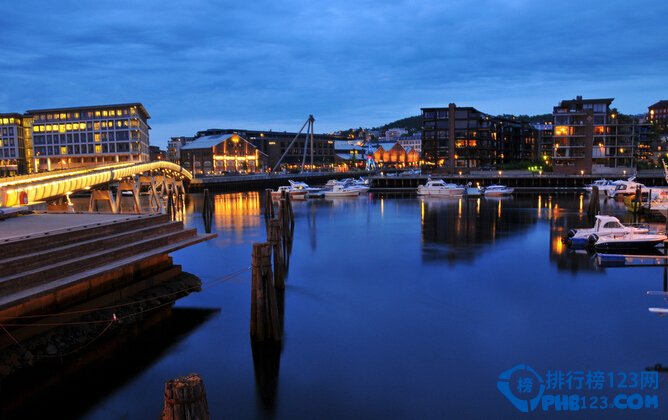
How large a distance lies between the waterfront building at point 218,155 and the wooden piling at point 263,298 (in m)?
117

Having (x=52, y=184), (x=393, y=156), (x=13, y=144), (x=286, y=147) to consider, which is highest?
(x=13, y=144)

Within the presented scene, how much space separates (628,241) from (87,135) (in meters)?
119

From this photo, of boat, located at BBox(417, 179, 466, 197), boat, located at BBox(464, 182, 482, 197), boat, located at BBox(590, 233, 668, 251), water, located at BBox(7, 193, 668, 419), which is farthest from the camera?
boat, located at BBox(464, 182, 482, 197)

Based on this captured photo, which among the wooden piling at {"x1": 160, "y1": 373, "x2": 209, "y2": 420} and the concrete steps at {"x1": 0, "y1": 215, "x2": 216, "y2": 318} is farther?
the concrete steps at {"x1": 0, "y1": 215, "x2": 216, "y2": 318}

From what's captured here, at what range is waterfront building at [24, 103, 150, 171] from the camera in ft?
394

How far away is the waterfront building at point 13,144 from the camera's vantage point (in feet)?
410

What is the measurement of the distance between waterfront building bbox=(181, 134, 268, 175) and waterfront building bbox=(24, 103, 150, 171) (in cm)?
1253

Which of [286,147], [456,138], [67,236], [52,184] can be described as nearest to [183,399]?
[67,236]

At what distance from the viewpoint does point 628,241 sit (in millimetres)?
31141

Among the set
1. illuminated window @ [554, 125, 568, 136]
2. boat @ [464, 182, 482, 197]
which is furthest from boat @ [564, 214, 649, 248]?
illuminated window @ [554, 125, 568, 136]

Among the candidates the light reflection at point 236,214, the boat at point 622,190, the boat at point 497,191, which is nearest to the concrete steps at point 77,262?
the light reflection at point 236,214

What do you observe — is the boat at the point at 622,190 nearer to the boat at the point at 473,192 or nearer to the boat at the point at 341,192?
the boat at the point at 473,192

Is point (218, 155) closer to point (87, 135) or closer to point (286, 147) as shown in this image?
point (87, 135)

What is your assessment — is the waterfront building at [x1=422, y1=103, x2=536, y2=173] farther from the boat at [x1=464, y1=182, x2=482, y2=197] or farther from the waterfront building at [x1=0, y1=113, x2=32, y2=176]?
the waterfront building at [x1=0, y1=113, x2=32, y2=176]
